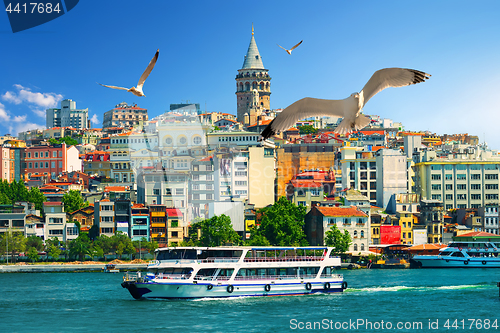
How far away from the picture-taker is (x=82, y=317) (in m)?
17.7

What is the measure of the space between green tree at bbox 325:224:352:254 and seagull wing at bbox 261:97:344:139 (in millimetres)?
26230

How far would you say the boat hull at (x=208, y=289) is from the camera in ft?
65.5

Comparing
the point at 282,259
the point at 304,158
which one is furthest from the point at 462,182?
the point at 282,259

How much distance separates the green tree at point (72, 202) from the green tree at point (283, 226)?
11995 mm

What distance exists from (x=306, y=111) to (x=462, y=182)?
38.9 metres

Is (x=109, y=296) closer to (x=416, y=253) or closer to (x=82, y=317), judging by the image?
(x=82, y=317)

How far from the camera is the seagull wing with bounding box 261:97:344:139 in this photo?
869 cm

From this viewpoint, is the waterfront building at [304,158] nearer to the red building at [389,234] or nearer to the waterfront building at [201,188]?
the waterfront building at [201,188]

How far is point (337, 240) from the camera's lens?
3531 centimetres

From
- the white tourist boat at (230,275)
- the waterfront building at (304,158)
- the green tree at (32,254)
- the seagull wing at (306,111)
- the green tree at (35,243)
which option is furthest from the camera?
the waterfront building at (304,158)

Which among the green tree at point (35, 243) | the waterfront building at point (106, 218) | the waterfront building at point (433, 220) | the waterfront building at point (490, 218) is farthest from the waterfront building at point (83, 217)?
the waterfront building at point (490, 218)

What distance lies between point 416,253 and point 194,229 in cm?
1120

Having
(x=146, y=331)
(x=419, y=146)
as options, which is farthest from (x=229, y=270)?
(x=419, y=146)

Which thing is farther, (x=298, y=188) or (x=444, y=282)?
(x=298, y=188)
